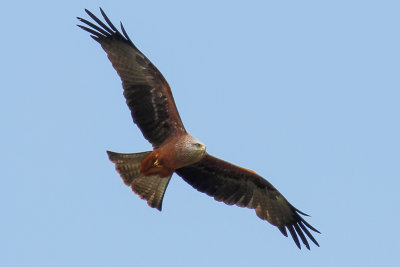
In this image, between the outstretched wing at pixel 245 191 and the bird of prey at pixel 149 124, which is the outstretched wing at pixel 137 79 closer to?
the bird of prey at pixel 149 124

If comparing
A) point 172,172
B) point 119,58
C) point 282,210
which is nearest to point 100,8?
point 119,58

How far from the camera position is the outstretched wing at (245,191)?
15.8m

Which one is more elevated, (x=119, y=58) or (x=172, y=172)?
(x=119, y=58)

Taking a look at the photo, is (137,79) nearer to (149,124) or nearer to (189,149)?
(149,124)

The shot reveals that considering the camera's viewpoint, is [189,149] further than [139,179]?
No

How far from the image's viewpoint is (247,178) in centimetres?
1606

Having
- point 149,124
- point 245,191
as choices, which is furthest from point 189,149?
point 245,191

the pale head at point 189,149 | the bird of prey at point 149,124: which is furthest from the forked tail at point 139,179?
the pale head at point 189,149

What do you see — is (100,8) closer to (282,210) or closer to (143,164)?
(143,164)

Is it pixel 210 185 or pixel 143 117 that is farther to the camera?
pixel 210 185

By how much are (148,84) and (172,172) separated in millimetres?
1621

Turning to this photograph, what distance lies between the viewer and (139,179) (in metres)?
15.1

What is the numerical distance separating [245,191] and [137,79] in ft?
10.3

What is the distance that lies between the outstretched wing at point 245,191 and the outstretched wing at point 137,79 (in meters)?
1.26
